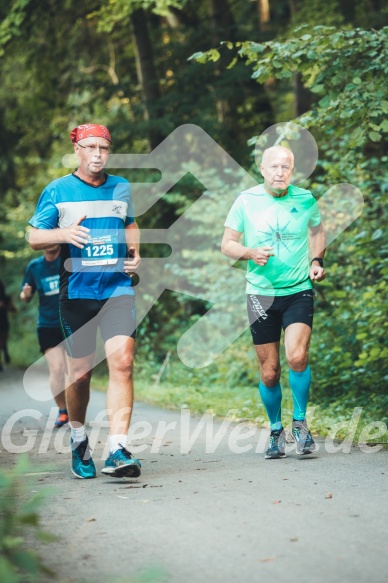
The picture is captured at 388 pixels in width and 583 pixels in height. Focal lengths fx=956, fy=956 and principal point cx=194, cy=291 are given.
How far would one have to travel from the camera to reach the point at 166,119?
18297mm

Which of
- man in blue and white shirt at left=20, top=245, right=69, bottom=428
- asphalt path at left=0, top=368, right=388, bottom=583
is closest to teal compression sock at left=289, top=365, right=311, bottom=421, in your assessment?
asphalt path at left=0, top=368, right=388, bottom=583

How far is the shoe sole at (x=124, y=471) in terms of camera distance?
618cm

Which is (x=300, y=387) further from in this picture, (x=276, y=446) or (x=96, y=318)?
(x=96, y=318)

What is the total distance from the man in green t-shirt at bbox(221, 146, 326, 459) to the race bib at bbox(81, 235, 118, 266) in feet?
2.98

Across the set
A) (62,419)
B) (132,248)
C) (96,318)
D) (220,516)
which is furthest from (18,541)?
(62,419)

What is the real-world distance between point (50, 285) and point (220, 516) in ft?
19.6

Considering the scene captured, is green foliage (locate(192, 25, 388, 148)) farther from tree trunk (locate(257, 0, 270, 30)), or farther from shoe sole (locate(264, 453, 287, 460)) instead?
tree trunk (locate(257, 0, 270, 30))

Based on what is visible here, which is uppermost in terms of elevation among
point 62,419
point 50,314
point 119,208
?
point 119,208

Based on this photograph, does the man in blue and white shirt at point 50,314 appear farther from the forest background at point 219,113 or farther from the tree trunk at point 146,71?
the tree trunk at point 146,71

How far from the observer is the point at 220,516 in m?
4.89

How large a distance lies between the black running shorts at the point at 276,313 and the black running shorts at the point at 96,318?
3.24 ft

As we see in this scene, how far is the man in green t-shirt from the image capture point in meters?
6.93

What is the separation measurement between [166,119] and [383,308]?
9775 millimetres

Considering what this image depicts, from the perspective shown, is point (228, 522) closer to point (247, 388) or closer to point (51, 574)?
point (51, 574)
